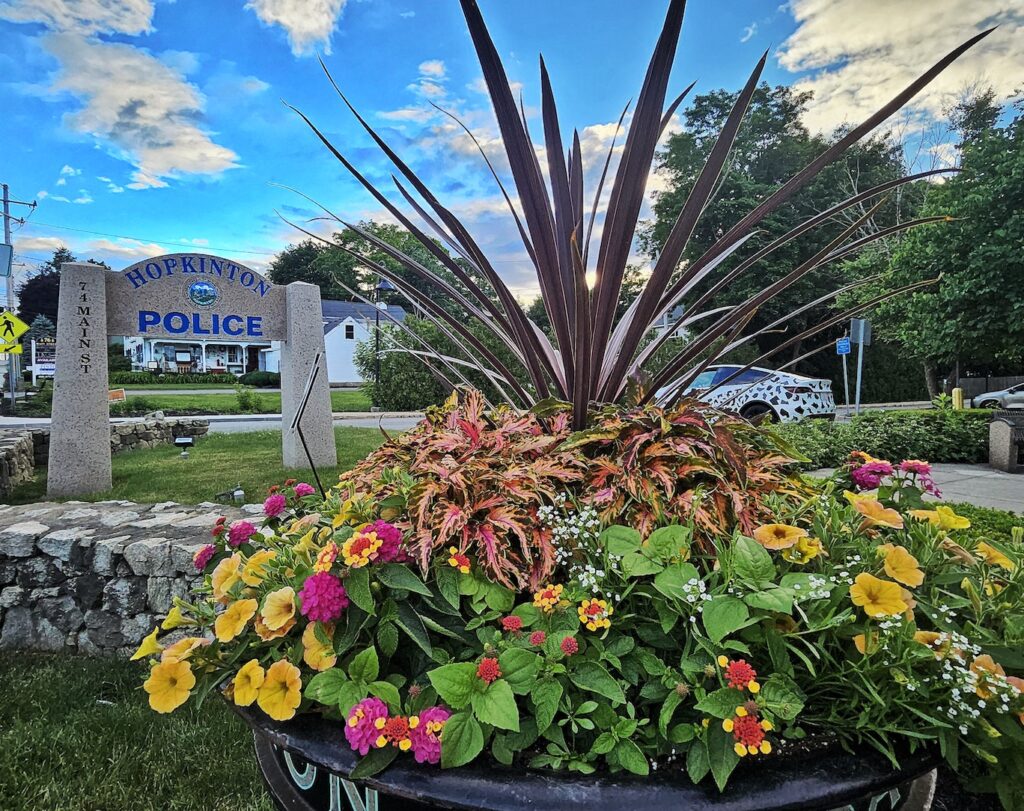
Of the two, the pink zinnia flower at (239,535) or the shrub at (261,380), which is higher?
the shrub at (261,380)

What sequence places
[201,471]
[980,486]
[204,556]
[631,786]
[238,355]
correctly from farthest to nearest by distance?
[238,355], [201,471], [980,486], [204,556], [631,786]

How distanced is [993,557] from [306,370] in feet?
19.4

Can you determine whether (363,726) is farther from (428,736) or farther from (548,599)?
(548,599)

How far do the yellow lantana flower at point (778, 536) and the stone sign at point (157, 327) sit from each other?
173 inches

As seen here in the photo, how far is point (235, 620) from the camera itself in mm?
796

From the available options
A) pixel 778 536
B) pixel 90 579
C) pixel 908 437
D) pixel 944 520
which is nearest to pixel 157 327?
pixel 90 579

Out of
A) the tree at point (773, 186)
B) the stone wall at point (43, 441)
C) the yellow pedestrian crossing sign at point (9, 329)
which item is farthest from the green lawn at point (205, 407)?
the tree at point (773, 186)

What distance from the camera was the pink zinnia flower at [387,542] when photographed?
774 mm

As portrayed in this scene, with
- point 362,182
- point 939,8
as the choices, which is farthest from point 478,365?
point 939,8

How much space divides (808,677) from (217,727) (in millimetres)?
2164

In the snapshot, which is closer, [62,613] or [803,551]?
[803,551]

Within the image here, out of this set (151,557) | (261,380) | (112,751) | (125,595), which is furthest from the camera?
(261,380)

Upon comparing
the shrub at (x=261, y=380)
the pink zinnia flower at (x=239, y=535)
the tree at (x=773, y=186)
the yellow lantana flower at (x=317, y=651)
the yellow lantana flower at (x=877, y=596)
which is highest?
the tree at (x=773, y=186)

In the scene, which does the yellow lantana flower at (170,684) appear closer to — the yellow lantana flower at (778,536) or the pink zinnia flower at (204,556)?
the pink zinnia flower at (204,556)
